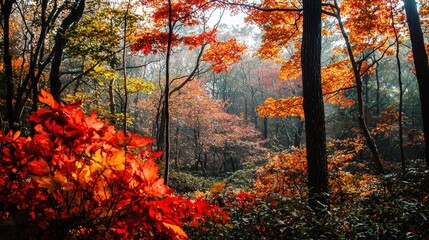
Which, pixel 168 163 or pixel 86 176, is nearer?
pixel 86 176

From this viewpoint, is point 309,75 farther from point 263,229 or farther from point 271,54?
point 271,54

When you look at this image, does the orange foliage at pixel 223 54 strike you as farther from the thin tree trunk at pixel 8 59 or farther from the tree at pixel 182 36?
the thin tree trunk at pixel 8 59

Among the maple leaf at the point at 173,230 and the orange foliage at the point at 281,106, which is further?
the orange foliage at the point at 281,106

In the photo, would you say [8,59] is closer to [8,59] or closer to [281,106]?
[8,59]

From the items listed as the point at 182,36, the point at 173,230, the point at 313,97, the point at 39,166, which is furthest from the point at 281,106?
the point at 39,166

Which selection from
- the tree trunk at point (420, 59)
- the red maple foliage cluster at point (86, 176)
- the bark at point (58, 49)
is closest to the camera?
the red maple foliage cluster at point (86, 176)

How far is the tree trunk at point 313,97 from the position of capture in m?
4.33

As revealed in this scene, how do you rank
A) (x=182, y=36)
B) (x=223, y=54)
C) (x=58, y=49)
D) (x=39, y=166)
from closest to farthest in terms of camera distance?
(x=39, y=166) < (x=58, y=49) < (x=182, y=36) < (x=223, y=54)

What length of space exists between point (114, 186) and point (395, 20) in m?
11.3

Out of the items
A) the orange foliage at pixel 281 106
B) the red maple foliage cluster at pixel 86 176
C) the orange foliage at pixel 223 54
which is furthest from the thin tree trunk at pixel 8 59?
the orange foliage at pixel 223 54

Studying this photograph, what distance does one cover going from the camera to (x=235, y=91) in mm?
36500

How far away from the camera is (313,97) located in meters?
4.49

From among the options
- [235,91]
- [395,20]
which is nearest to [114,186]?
[395,20]

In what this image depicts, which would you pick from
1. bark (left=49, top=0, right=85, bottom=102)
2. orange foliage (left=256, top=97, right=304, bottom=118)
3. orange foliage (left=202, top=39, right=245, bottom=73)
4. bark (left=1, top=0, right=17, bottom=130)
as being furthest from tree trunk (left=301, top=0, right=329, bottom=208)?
orange foliage (left=202, top=39, right=245, bottom=73)
